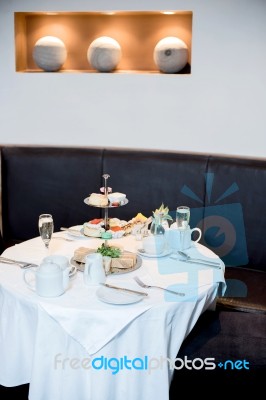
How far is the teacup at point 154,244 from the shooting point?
247cm

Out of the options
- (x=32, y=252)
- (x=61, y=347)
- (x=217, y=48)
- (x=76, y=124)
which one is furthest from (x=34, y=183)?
(x=61, y=347)

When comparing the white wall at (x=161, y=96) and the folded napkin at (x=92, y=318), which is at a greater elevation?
the white wall at (x=161, y=96)

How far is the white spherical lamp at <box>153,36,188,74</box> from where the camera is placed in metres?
3.50

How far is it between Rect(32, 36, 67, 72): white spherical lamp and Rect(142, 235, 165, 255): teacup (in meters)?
1.76

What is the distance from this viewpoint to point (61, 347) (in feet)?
6.88

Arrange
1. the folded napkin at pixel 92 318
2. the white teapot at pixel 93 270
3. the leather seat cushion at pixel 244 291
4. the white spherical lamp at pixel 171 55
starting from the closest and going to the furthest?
the folded napkin at pixel 92 318 < the white teapot at pixel 93 270 < the leather seat cushion at pixel 244 291 < the white spherical lamp at pixel 171 55

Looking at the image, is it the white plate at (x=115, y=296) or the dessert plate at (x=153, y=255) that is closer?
the white plate at (x=115, y=296)

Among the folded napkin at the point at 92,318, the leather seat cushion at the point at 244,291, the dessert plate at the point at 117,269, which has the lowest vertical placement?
the leather seat cushion at the point at 244,291

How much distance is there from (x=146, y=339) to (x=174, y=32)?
225 cm

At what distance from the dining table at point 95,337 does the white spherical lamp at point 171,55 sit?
1746 millimetres

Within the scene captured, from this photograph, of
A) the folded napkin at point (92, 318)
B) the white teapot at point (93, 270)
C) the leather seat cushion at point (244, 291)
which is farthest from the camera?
the leather seat cushion at point (244, 291)

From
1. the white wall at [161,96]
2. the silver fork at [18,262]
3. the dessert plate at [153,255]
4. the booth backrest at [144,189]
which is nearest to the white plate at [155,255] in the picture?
the dessert plate at [153,255]

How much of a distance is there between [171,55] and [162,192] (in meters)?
0.87

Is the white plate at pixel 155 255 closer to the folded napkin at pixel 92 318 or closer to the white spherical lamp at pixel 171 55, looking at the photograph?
the folded napkin at pixel 92 318
